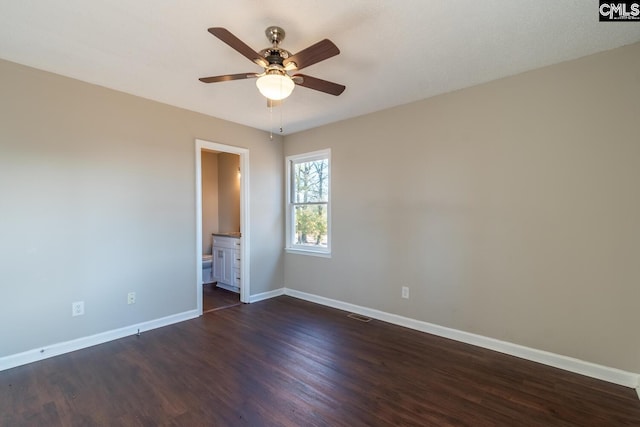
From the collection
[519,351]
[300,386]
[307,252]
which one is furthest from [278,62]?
[519,351]

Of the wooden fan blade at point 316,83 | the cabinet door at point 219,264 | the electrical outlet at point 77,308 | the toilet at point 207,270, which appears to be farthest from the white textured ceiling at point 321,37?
the toilet at point 207,270

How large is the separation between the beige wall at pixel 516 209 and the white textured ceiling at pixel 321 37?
33cm

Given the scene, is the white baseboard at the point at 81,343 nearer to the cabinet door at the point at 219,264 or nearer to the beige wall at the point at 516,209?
the cabinet door at the point at 219,264

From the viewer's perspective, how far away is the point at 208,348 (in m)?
2.88

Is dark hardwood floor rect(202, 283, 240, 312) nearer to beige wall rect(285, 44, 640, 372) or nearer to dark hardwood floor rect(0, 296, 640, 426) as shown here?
dark hardwood floor rect(0, 296, 640, 426)

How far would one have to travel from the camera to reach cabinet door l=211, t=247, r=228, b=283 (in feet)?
16.3

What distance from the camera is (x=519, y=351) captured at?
2688mm

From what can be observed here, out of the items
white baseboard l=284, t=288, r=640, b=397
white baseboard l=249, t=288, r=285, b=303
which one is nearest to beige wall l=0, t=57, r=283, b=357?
white baseboard l=249, t=288, r=285, b=303

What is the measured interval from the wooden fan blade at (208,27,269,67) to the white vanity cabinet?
321 centimetres

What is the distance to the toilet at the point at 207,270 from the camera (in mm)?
5258

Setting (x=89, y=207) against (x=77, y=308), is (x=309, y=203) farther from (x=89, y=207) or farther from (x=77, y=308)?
(x=77, y=308)

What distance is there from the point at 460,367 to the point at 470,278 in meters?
0.85

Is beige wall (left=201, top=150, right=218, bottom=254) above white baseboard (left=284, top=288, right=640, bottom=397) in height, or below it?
above

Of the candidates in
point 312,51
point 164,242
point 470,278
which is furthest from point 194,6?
point 470,278
